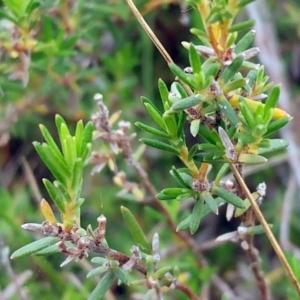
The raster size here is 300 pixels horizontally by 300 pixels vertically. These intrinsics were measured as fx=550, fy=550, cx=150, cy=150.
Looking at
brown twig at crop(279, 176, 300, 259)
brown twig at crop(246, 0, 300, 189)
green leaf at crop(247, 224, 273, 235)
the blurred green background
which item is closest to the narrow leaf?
green leaf at crop(247, 224, 273, 235)

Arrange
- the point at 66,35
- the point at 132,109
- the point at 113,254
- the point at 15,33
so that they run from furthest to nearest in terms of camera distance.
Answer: the point at 132,109
the point at 66,35
the point at 15,33
the point at 113,254

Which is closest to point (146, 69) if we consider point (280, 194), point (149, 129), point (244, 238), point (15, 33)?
point (280, 194)

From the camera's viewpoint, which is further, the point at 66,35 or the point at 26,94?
the point at 26,94

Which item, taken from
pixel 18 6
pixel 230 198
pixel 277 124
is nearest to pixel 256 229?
pixel 230 198

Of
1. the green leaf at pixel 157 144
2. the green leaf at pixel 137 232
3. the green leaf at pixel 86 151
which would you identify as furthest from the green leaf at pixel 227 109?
the green leaf at pixel 137 232

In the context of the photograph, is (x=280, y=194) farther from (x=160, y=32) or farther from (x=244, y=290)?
(x=160, y=32)
